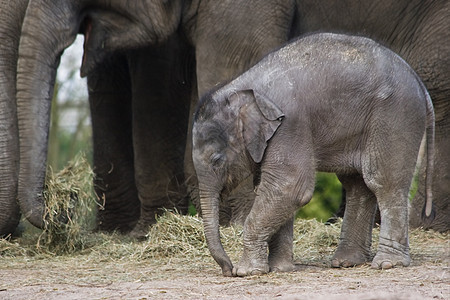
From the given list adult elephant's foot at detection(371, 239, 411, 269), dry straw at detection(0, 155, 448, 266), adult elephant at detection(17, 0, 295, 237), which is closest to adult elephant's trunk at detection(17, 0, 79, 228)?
adult elephant at detection(17, 0, 295, 237)

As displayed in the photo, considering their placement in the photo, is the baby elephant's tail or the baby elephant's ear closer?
the baby elephant's ear

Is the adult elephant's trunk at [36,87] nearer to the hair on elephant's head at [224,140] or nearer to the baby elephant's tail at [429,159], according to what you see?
the hair on elephant's head at [224,140]

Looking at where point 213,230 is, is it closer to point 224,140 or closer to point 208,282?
point 208,282

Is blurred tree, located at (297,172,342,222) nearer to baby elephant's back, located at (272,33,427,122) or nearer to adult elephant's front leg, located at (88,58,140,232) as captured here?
adult elephant's front leg, located at (88,58,140,232)

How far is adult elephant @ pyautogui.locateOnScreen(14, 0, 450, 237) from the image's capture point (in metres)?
7.11

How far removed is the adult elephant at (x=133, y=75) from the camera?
6996 millimetres

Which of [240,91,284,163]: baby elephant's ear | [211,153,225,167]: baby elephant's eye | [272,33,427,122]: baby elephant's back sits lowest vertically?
[211,153,225,167]: baby elephant's eye

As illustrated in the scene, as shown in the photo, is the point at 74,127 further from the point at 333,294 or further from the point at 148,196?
the point at 333,294

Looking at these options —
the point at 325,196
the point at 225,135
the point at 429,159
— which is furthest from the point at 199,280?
the point at 325,196

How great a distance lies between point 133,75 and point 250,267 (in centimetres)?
347

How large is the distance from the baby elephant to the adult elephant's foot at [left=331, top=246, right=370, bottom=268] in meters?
0.21

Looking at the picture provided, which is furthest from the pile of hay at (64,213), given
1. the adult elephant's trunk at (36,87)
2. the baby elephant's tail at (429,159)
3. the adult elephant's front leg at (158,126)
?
the baby elephant's tail at (429,159)

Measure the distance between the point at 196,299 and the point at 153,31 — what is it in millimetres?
3130

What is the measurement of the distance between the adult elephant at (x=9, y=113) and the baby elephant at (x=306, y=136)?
156cm
